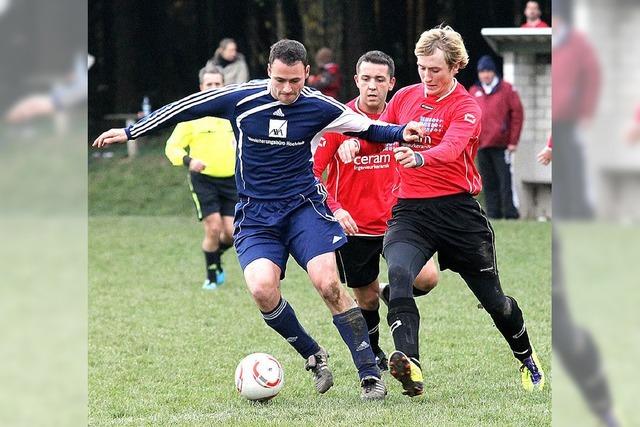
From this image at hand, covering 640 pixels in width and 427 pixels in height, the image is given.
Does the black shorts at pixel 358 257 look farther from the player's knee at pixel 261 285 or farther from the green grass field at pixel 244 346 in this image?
the player's knee at pixel 261 285

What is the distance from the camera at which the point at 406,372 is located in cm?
502

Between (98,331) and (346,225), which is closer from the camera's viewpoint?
(346,225)

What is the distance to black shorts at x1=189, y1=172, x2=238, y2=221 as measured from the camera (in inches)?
425

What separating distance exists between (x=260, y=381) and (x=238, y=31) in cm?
1809

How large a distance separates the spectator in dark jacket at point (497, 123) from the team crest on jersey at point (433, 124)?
10.8 meters

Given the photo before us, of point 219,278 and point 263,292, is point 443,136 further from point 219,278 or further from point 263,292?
point 219,278

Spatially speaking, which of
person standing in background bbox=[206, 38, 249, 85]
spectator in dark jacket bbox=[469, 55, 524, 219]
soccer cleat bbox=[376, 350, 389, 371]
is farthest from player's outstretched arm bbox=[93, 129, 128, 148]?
person standing in background bbox=[206, 38, 249, 85]

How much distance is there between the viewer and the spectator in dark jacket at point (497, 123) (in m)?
16.5

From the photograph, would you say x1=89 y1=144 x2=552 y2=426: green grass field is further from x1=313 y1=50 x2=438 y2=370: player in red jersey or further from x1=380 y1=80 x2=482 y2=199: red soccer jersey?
x1=380 y1=80 x2=482 y2=199: red soccer jersey

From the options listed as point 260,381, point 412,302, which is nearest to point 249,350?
point 260,381
